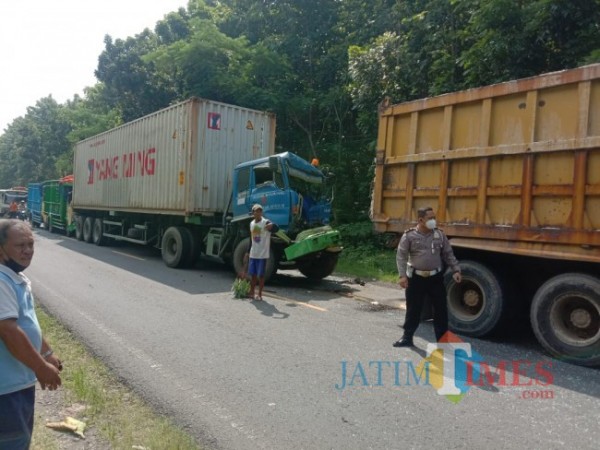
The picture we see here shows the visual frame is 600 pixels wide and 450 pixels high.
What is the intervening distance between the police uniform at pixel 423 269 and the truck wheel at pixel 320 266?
4.19 m

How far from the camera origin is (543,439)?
3387 mm

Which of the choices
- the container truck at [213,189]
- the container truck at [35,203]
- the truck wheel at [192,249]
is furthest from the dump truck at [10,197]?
the truck wheel at [192,249]

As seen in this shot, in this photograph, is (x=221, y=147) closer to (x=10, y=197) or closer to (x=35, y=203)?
(x=35, y=203)

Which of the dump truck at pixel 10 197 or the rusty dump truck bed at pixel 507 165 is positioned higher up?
the rusty dump truck bed at pixel 507 165

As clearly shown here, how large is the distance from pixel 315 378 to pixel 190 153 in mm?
7808

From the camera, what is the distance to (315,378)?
4539 millimetres

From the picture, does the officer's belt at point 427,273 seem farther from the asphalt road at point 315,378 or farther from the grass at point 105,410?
the grass at point 105,410

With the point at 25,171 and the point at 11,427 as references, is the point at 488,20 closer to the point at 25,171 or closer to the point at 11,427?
the point at 11,427

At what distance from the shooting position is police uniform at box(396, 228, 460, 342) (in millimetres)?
5527

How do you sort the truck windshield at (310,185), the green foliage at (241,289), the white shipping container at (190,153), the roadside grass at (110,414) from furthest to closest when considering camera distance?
the white shipping container at (190,153)
the truck windshield at (310,185)
the green foliage at (241,289)
the roadside grass at (110,414)

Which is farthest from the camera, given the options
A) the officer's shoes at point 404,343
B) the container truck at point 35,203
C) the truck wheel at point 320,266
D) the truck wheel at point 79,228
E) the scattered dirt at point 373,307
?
the container truck at point 35,203

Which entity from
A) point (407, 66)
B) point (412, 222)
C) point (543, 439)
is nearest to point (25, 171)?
point (407, 66)

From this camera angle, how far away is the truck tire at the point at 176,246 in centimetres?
1187

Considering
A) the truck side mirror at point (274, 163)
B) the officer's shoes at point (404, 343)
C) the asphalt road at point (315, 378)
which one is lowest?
the asphalt road at point (315, 378)
